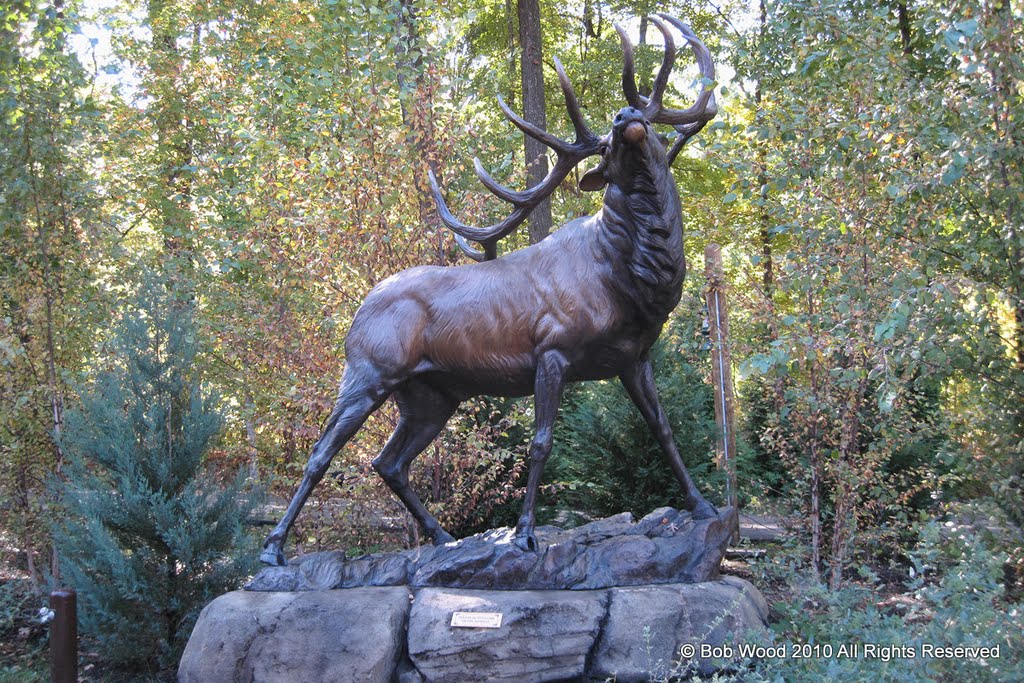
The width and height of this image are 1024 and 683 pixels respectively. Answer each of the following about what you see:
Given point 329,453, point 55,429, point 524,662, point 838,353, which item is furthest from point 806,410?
point 55,429

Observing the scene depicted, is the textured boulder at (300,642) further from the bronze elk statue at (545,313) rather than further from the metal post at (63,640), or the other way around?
the metal post at (63,640)

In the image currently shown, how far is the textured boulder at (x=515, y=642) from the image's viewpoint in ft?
13.6

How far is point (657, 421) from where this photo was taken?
4633 millimetres

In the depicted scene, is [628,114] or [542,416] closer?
[628,114]

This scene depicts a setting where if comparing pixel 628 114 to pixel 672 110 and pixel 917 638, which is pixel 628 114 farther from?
pixel 917 638

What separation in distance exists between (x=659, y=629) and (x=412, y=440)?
1677 millimetres

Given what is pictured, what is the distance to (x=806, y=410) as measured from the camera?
243 inches

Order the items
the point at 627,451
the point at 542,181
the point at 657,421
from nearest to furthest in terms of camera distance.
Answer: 1. the point at 657,421
2. the point at 542,181
3. the point at 627,451

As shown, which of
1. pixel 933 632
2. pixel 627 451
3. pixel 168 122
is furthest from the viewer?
pixel 168 122

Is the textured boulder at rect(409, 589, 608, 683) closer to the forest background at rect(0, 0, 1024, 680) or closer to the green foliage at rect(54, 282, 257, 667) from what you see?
the forest background at rect(0, 0, 1024, 680)

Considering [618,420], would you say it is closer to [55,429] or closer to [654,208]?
[654,208]

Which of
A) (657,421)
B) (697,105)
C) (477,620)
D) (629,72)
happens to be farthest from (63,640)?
(697,105)

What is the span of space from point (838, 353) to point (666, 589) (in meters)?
2.87

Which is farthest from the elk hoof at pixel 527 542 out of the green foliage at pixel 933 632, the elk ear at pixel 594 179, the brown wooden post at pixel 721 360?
the brown wooden post at pixel 721 360
